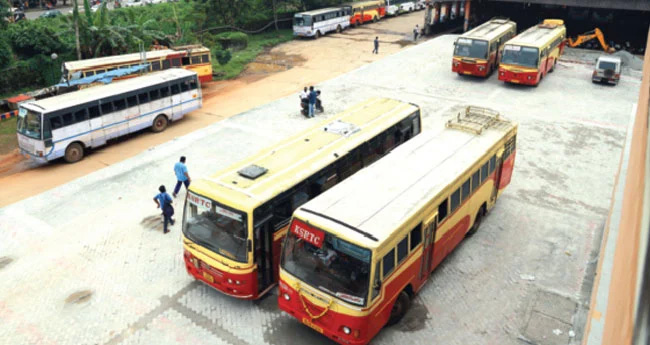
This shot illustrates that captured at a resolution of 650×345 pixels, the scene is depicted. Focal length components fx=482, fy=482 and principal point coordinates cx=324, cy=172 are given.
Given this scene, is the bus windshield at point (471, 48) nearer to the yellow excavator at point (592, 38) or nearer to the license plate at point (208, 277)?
the yellow excavator at point (592, 38)

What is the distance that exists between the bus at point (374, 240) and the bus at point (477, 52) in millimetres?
15574

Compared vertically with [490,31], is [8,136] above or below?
below

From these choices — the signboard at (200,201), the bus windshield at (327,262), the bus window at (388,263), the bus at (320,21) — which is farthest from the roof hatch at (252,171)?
the bus at (320,21)

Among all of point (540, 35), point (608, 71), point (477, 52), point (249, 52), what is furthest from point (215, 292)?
point (249, 52)

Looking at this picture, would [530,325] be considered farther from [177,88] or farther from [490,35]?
[490,35]

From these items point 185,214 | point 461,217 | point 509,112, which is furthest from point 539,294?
point 509,112

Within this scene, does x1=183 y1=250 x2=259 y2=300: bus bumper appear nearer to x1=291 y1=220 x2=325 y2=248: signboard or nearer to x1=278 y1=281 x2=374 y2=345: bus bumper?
x1=278 y1=281 x2=374 y2=345: bus bumper

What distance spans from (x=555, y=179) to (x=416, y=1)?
141 feet

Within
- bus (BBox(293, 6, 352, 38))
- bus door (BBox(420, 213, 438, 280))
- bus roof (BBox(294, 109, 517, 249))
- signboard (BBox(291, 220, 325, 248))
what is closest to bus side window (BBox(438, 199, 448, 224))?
bus door (BBox(420, 213, 438, 280))

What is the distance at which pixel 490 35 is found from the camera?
2612 cm

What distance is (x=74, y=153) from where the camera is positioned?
1784 centimetres

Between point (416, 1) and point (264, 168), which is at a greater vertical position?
point (416, 1)

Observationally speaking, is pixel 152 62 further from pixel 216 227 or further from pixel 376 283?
pixel 376 283

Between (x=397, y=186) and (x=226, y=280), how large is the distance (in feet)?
12.8
